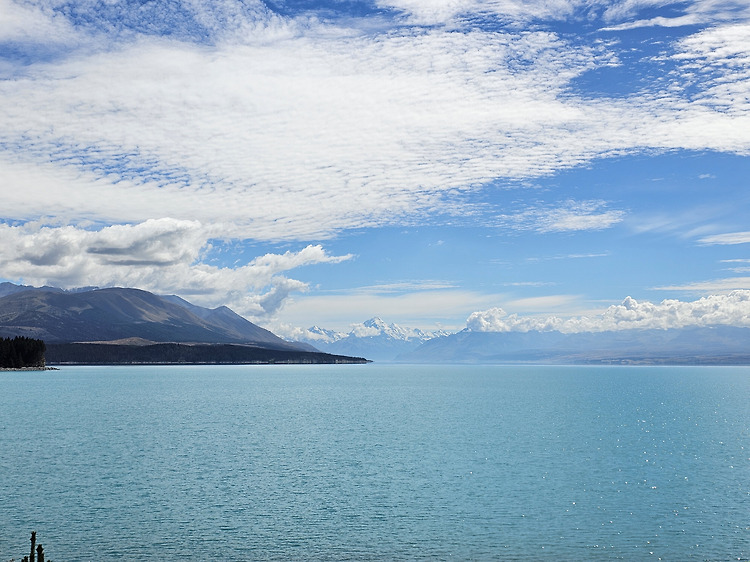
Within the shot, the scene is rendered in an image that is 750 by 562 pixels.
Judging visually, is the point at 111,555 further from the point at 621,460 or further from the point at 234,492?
the point at 621,460

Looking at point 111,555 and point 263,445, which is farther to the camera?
Result: point 263,445

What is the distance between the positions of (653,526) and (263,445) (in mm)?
52207

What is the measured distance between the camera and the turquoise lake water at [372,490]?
43594mm

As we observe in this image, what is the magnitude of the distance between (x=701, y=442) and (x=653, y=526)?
168 feet

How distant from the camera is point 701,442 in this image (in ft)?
302

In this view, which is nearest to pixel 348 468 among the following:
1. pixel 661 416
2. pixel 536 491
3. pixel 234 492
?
pixel 234 492

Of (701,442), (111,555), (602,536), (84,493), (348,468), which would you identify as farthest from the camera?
(701,442)

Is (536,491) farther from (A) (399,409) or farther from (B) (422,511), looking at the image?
(A) (399,409)

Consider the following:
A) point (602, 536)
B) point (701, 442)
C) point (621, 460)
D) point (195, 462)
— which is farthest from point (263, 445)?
point (701, 442)

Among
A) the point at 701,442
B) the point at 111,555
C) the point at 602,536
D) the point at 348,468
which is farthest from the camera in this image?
the point at 701,442

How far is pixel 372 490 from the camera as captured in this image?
194ft

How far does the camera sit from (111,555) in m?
40.8

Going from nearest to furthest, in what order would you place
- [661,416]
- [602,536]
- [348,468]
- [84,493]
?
1. [602,536]
2. [84,493]
3. [348,468]
4. [661,416]

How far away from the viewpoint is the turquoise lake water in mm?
43594
